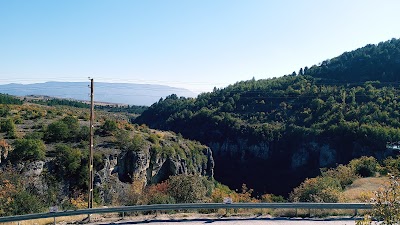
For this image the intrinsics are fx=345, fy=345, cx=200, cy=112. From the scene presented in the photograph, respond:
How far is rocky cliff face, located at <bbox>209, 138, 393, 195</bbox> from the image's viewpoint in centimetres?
6438

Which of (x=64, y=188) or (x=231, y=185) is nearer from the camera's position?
(x=64, y=188)

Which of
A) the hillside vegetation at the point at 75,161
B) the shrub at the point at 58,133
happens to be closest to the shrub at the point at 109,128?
the hillside vegetation at the point at 75,161

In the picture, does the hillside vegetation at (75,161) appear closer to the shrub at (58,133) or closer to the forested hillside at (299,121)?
the shrub at (58,133)

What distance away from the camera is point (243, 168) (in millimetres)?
79125

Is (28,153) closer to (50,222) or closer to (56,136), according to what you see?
(56,136)

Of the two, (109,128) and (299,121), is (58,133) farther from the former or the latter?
(299,121)

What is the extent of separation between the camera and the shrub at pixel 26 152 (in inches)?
1052

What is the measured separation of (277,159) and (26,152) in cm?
5992

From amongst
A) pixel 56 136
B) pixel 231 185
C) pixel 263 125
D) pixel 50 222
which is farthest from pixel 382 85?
pixel 50 222

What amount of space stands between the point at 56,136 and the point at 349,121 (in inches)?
2181

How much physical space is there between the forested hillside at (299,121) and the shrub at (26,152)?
46165 mm

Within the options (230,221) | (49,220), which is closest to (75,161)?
(49,220)

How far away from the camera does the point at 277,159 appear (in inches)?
3054

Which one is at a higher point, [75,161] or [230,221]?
[230,221]
